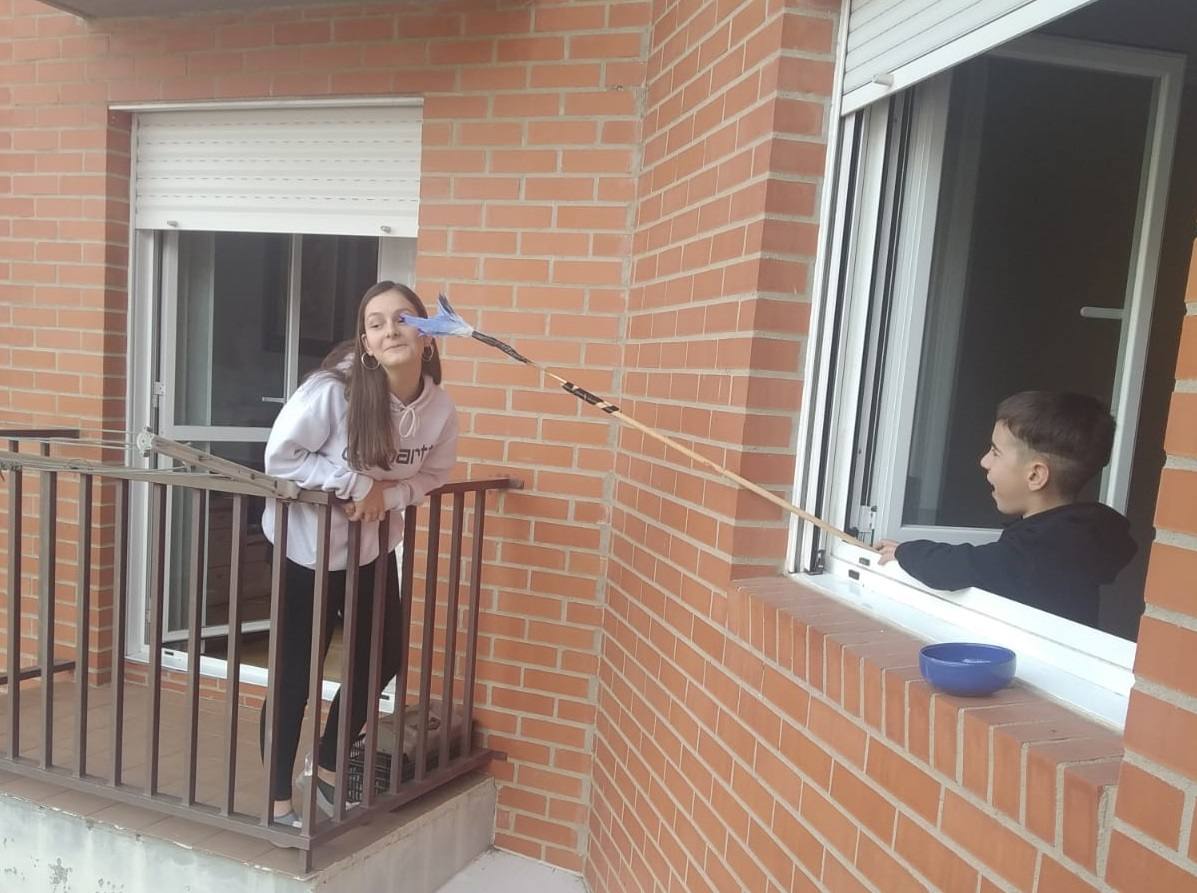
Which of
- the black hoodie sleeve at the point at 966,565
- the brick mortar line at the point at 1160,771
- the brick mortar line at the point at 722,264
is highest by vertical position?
the brick mortar line at the point at 722,264

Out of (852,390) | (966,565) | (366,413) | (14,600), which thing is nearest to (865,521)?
(852,390)

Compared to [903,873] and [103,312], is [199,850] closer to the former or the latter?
[903,873]

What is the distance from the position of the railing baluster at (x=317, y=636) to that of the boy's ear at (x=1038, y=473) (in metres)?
1.70

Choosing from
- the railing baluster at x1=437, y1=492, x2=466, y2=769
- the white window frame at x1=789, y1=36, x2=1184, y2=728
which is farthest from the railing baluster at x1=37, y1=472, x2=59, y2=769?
the white window frame at x1=789, y1=36, x2=1184, y2=728

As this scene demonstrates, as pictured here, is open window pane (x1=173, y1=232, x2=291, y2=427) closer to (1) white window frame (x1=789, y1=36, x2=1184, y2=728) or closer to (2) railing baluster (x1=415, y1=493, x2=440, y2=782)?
(2) railing baluster (x1=415, y1=493, x2=440, y2=782)

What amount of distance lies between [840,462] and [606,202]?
4.39ft

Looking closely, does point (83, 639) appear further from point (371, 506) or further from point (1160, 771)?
point (1160, 771)

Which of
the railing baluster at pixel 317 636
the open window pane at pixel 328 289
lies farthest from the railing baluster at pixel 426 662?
the open window pane at pixel 328 289

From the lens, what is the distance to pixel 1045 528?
1814mm

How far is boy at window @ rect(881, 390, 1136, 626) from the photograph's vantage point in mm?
1685

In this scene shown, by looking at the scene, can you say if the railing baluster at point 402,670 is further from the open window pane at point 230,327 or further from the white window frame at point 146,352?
the open window pane at point 230,327

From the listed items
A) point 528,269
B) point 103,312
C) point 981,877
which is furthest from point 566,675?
point 103,312

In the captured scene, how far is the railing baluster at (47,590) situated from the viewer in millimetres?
2672

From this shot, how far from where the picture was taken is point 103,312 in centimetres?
372
